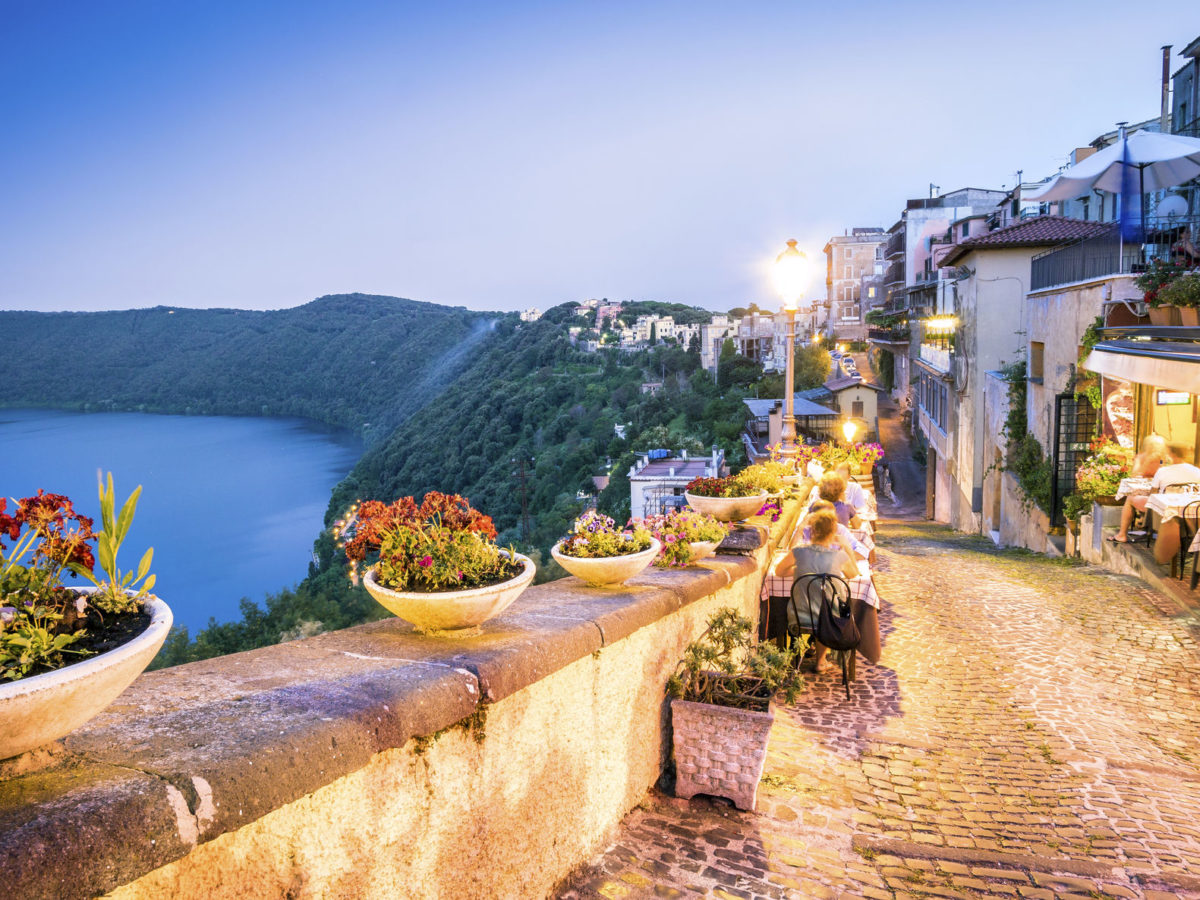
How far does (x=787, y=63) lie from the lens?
705 inches

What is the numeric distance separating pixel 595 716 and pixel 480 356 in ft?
349

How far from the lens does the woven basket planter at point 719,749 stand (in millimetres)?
3281

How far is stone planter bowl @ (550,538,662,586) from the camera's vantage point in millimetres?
3381

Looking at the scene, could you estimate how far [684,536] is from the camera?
4191mm

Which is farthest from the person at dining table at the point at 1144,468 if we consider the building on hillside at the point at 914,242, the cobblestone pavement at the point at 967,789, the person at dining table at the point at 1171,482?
the building on hillside at the point at 914,242

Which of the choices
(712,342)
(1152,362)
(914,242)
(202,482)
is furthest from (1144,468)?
(202,482)

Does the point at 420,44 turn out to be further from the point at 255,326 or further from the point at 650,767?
the point at 255,326

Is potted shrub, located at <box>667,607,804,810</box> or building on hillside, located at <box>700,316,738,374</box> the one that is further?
building on hillside, located at <box>700,316,738,374</box>

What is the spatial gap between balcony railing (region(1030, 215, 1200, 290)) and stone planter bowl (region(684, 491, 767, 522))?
10354mm

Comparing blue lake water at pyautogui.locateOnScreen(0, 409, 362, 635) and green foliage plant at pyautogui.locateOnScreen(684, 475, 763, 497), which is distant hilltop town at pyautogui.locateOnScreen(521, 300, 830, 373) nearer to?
blue lake water at pyautogui.locateOnScreen(0, 409, 362, 635)

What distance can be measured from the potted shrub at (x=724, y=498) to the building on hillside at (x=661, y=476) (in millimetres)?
25472

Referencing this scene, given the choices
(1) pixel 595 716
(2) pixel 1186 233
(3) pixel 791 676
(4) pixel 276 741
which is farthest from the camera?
(2) pixel 1186 233

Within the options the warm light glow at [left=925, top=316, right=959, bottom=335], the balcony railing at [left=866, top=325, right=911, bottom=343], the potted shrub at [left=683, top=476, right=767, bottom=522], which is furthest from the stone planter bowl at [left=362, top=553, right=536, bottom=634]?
the balcony railing at [left=866, top=325, right=911, bottom=343]

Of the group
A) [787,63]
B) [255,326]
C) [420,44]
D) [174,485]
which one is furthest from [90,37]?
[255,326]
